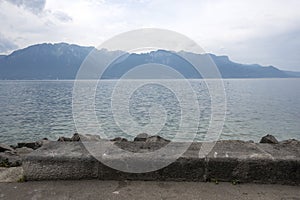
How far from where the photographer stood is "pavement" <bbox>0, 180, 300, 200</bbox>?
12.3 feet

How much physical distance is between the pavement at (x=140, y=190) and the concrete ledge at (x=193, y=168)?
0.33ft

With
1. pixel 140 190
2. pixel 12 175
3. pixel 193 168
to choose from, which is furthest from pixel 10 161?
pixel 193 168

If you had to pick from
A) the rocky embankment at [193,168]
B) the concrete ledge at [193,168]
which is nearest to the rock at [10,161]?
the rocky embankment at [193,168]

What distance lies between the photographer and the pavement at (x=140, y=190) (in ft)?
12.3

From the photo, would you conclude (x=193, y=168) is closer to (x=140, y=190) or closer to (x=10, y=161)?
(x=140, y=190)

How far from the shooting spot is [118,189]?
396 cm

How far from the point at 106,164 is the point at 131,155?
448 mm

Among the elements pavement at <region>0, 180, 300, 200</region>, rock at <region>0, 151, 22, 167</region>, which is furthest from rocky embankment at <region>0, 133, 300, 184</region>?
rock at <region>0, 151, 22, 167</region>

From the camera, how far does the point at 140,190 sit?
3.93 m

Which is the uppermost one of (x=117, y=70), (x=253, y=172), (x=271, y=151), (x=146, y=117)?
(x=117, y=70)

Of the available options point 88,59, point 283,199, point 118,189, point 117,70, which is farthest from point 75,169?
point 117,70

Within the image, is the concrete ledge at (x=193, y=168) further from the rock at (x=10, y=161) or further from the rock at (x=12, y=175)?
the rock at (x=10, y=161)

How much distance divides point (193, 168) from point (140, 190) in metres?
0.96

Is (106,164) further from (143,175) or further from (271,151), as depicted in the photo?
(271,151)
